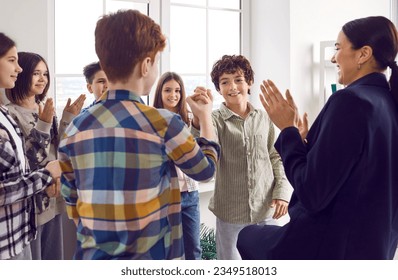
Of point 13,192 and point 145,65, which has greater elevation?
point 145,65

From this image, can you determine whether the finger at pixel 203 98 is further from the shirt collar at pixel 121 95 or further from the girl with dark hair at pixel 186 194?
the girl with dark hair at pixel 186 194

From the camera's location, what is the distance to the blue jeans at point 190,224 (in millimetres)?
1536

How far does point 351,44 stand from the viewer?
0.93 meters

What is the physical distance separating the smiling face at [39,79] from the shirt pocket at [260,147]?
67cm

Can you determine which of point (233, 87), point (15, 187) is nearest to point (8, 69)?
point (15, 187)

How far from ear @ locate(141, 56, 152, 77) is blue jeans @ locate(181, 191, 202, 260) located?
78 cm

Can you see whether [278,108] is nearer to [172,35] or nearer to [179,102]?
[179,102]

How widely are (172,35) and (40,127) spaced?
1062 millimetres

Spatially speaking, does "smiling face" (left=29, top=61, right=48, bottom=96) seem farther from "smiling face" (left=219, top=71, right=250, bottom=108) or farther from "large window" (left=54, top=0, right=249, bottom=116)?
"smiling face" (left=219, top=71, right=250, bottom=108)

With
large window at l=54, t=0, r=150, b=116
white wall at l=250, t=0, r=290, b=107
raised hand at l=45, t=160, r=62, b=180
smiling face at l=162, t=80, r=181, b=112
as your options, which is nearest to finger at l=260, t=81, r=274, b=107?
raised hand at l=45, t=160, r=62, b=180

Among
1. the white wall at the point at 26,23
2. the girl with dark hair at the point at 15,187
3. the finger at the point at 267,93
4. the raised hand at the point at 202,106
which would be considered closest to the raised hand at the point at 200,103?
the raised hand at the point at 202,106

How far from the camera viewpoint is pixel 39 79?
1499mm

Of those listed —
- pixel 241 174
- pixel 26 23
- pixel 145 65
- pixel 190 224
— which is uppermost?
pixel 26 23
